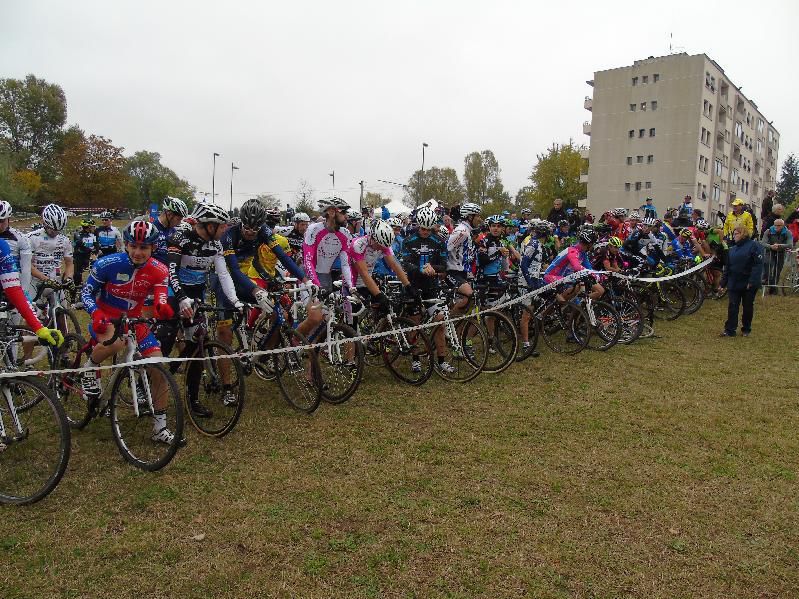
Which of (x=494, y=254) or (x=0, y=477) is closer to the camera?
(x=0, y=477)

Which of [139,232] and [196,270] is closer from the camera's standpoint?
[139,232]

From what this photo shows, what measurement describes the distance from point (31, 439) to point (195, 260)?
2646mm

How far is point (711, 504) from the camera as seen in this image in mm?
4316

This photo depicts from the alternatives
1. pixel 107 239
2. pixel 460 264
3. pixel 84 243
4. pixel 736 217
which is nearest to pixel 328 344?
pixel 460 264

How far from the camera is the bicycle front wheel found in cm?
422

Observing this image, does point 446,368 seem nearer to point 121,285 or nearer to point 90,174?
point 121,285

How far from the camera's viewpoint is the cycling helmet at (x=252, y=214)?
6570 millimetres

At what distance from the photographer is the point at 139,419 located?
4.97 m

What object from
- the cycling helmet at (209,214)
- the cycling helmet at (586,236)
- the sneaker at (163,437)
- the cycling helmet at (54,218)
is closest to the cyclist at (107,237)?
the cycling helmet at (54,218)

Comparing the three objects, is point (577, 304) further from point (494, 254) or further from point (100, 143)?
point (100, 143)

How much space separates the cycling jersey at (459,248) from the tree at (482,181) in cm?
7949

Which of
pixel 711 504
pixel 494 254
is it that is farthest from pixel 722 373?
pixel 711 504

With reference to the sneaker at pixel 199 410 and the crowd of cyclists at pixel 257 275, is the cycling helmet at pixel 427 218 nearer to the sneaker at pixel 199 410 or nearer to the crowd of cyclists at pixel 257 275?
the crowd of cyclists at pixel 257 275

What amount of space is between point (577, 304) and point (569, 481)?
4.76 meters
